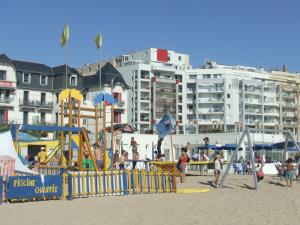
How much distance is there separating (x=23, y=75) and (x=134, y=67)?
3828cm

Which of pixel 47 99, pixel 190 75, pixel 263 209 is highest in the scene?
pixel 190 75

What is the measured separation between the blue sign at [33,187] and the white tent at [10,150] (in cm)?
66

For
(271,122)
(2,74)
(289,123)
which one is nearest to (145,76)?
(271,122)

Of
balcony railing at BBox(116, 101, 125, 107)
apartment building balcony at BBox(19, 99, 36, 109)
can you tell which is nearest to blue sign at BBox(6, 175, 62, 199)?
apartment building balcony at BBox(19, 99, 36, 109)

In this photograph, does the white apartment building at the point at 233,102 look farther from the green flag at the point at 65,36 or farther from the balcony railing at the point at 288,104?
the green flag at the point at 65,36

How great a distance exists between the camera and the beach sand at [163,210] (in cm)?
1192

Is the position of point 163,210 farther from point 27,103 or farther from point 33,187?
point 27,103

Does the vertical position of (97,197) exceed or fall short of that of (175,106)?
it falls short

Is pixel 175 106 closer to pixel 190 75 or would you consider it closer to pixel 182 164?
pixel 190 75

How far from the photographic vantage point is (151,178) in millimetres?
19141

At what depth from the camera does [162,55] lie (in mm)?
115875

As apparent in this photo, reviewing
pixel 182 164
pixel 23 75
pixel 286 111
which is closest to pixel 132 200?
pixel 182 164

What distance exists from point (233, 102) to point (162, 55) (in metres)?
19.3

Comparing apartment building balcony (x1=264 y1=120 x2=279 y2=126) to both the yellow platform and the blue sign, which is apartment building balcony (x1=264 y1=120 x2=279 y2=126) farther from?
the blue sign
